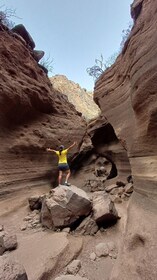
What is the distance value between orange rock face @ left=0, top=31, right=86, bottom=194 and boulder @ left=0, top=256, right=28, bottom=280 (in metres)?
4.00

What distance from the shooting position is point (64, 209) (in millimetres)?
4395

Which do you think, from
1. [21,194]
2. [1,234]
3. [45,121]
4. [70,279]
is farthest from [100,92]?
[70,279]

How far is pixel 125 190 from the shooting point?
6.40 m

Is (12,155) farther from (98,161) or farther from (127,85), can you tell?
(98,161)

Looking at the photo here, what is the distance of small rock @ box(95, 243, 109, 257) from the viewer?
11.1 feet

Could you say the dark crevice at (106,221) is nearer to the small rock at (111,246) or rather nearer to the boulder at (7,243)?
the small rock at (111,246)

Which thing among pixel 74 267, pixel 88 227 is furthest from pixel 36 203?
pixel 74 267

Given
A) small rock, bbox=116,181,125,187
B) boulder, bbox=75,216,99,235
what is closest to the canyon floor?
boulder, bbox=75,216,99,235

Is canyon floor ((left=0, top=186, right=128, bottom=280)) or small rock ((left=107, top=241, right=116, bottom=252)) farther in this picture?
small rock ((left=107, top=241, right=116, bottom=252))

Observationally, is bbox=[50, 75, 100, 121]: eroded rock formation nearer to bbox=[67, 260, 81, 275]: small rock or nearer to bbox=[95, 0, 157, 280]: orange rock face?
bbox=[95, 0, 157, 280]: orange rock face

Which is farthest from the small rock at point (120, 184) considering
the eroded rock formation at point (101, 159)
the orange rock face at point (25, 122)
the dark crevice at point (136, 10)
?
the dark crevice at point (136, 10)

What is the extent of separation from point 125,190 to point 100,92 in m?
3.42

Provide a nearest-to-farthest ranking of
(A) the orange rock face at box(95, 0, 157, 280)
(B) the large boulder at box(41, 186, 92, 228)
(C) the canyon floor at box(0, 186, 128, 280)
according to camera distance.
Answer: (A) the orange rock face at box(95, 0, 157, 280)
(C) the canyon floor at box(0, 186, 128, 280)
(B) the large boulder at box(41, 186, 92, 228)

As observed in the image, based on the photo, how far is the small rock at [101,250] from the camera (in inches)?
133
